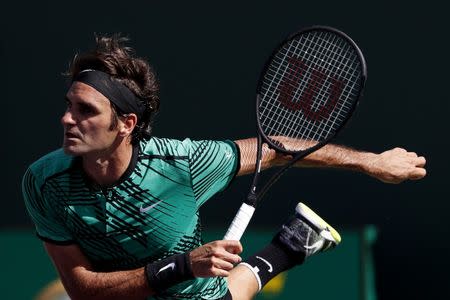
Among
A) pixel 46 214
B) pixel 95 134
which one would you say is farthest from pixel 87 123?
pixel 46 214

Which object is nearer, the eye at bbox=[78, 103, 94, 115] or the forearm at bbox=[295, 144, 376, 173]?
the eye at bbox=[78, 103, 94, 115]

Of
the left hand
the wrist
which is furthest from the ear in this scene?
the left hand

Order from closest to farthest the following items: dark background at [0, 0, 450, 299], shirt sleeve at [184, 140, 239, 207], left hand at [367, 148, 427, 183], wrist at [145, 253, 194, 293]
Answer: wrist at [145, 253, 194, 293] → shirt sleeve at [184, 140, 239, 207] → left hand at [367, 148, 427, 183] → dark background at [0, 0, 450, 299]

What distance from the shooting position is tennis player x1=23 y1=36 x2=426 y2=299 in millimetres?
3543

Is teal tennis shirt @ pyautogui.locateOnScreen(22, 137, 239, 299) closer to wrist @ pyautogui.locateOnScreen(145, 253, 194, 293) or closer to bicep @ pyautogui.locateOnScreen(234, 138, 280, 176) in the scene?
bicep @ pyautogui.locateOnScreen(234, 138, 280, 176)

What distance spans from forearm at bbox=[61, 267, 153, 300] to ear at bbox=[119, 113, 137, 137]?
48cm

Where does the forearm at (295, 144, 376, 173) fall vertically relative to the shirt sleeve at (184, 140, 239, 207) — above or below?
above

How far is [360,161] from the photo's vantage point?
396cm

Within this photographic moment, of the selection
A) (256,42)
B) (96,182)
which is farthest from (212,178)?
(256,42)

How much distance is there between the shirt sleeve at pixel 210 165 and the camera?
12.3ft

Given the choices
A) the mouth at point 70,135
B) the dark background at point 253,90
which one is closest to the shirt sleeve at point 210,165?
the mouth at point 70,135

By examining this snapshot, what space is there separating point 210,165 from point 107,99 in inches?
Answer: 18.7
